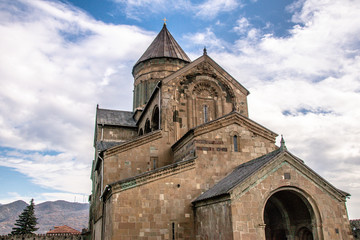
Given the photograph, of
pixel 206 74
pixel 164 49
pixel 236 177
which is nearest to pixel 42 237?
pixel 164 49

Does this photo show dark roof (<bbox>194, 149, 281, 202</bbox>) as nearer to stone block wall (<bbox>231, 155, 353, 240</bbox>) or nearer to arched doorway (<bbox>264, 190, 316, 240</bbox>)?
stone block wall (<bbox>231, 155, 353, 240</bbox>)

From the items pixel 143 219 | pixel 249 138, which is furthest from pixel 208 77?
pixel 143 219

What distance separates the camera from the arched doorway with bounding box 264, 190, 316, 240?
1183 cm

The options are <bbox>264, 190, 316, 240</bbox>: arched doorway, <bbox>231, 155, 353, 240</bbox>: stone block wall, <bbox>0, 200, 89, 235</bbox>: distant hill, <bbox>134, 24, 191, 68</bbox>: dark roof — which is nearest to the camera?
<bbox>231, 155, 353, 240</bbox>: stone block wall

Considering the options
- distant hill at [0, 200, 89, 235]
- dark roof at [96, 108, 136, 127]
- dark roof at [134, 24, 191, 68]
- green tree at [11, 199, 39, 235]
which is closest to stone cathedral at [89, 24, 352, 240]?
dark roof at [96, 108, 136, 127]

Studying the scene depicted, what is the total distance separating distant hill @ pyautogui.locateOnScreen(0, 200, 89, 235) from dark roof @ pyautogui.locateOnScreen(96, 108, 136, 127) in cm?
11280

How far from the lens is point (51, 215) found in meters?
155

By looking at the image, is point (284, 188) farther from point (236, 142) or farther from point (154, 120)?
point (154, 120)

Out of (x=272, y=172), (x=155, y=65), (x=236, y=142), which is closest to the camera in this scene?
(x=272, y=172)

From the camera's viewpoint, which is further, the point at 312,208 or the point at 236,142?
the point at 236,142

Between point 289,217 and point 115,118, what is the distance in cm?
1577

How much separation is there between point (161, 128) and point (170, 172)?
406 centimetres

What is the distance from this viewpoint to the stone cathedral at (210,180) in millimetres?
11180

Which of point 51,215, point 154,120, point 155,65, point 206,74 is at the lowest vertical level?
point 154,120
